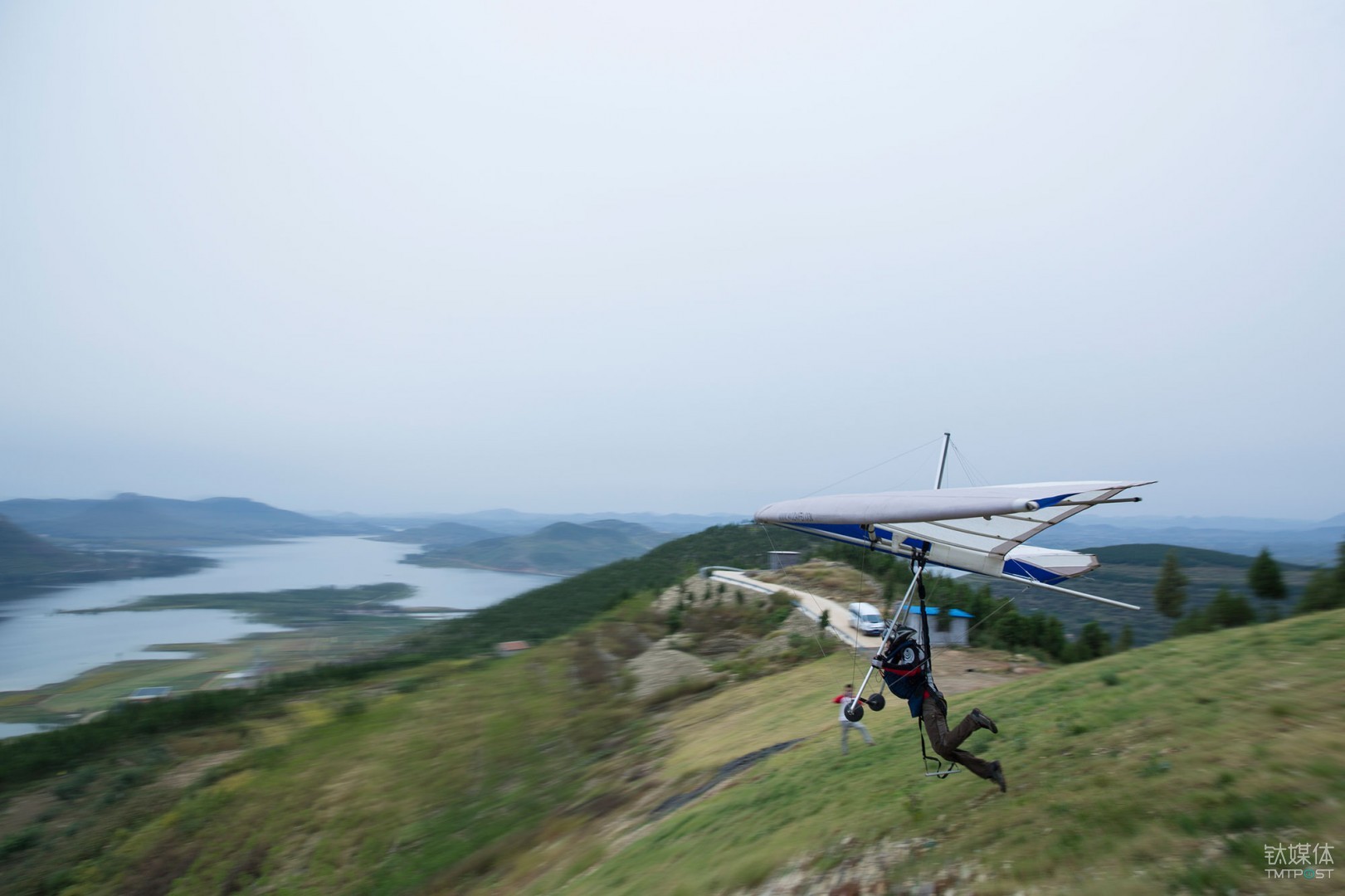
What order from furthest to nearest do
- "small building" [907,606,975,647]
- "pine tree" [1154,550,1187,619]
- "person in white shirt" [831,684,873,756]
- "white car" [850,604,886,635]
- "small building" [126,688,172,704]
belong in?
"small building" [126,688,172,704] < "white car" [850,604,886,635] < "small building" [907,606,975,647] < "pine tree" [1154,550,1187,619] < "person in white shirt" [831,684,873,756]

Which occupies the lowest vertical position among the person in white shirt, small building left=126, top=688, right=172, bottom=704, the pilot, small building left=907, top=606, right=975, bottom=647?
small building left=126, top=688, right=172, bottom=704

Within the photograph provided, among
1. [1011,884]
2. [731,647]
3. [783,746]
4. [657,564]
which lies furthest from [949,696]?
[657,564]

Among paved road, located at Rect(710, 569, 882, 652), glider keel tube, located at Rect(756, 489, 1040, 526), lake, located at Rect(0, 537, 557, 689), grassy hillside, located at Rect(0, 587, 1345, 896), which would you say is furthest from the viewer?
lake, located at Rect(0, 537, 557, 689)

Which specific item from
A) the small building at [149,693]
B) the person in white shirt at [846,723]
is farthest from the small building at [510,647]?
the small building at [149,693]

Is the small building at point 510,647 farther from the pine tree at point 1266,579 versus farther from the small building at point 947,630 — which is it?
the pine tree at point 1266,579

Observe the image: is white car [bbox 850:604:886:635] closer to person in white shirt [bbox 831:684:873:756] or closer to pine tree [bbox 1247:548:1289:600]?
pine tree [bbox 1247:548:1289:600]

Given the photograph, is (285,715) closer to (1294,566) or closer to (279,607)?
(1294,566)

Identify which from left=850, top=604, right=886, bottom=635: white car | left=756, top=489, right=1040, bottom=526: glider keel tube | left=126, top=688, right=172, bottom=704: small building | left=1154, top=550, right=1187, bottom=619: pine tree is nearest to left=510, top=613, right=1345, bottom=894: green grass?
left=756, top=489, right=1040, bottom=526: glider keel tube
